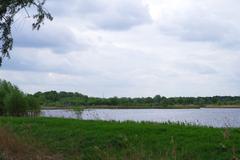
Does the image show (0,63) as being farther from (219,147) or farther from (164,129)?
(219,147)

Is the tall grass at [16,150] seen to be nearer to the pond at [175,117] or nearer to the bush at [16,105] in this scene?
the pond at [175,117]

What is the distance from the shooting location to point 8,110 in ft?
182

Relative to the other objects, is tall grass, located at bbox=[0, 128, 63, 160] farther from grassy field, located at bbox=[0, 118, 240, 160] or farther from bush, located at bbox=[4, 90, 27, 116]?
bush, located at bbox=[4, 90, 27, 116]

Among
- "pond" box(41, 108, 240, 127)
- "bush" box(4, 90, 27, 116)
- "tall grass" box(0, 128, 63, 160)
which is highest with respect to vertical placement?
"bush" box(4, 90, 27, 116)

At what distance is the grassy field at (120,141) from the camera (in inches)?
540

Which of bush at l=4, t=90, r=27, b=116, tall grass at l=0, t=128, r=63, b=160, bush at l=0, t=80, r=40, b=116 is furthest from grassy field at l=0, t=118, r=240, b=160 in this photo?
bush at l=0, t=80, r=40, b=116

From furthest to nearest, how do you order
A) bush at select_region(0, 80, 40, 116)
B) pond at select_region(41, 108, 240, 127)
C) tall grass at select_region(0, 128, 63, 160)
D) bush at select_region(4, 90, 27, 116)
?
bush at select_region(0, 80, 40, 116)
bush at select_region(4, 90, 27, 116)
pond at select_region(41, 108, 240, 127)
tall grass at select_region(0, 128, 63, 160)

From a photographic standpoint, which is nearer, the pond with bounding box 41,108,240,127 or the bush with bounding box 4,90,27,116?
the pond with bounding box 41,108,240,127

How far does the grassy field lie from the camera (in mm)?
13727

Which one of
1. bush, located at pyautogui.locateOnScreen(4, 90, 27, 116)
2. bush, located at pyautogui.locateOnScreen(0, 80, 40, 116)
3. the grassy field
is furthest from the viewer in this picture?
bush, located at pyautogui.locateOnScreen(0, 80, 40, 116)

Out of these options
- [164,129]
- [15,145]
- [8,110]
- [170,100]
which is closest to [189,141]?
[164,129]

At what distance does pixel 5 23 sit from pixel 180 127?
23.6ft

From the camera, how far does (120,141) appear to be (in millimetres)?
16125

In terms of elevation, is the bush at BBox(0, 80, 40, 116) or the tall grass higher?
the bush at BBox(0, 80, 40, 116)
